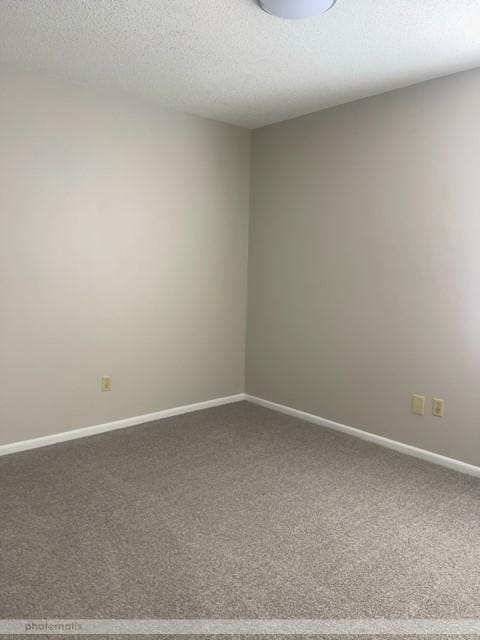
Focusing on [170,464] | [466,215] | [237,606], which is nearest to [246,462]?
[170,464]

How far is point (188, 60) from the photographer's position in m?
2.96

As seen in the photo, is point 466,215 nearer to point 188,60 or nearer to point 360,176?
point 360,176

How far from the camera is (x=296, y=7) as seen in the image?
2.32m

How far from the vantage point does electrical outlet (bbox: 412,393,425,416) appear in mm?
3365

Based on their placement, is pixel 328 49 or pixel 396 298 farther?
pixel 396 298

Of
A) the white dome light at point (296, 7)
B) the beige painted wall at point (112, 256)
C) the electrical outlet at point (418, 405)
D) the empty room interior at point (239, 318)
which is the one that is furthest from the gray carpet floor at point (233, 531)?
the white dome light at point (296, 7)

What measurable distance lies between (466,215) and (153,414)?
263 centimetres

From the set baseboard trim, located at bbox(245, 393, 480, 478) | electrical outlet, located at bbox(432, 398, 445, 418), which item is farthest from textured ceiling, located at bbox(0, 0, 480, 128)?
baseboard trim, located at bbox(245, 393, 480, 478)

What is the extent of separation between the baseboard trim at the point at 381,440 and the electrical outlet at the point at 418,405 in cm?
24

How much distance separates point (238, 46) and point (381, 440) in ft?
8.68

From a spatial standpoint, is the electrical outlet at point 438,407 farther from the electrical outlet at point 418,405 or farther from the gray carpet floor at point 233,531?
the gray carpet floor at point 233,531

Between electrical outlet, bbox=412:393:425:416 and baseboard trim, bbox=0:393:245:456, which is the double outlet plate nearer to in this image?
electrical outlet, bbox=412:393:425:416

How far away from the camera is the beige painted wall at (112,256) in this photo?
3.27 m

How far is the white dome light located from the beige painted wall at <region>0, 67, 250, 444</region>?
63.9 inches
